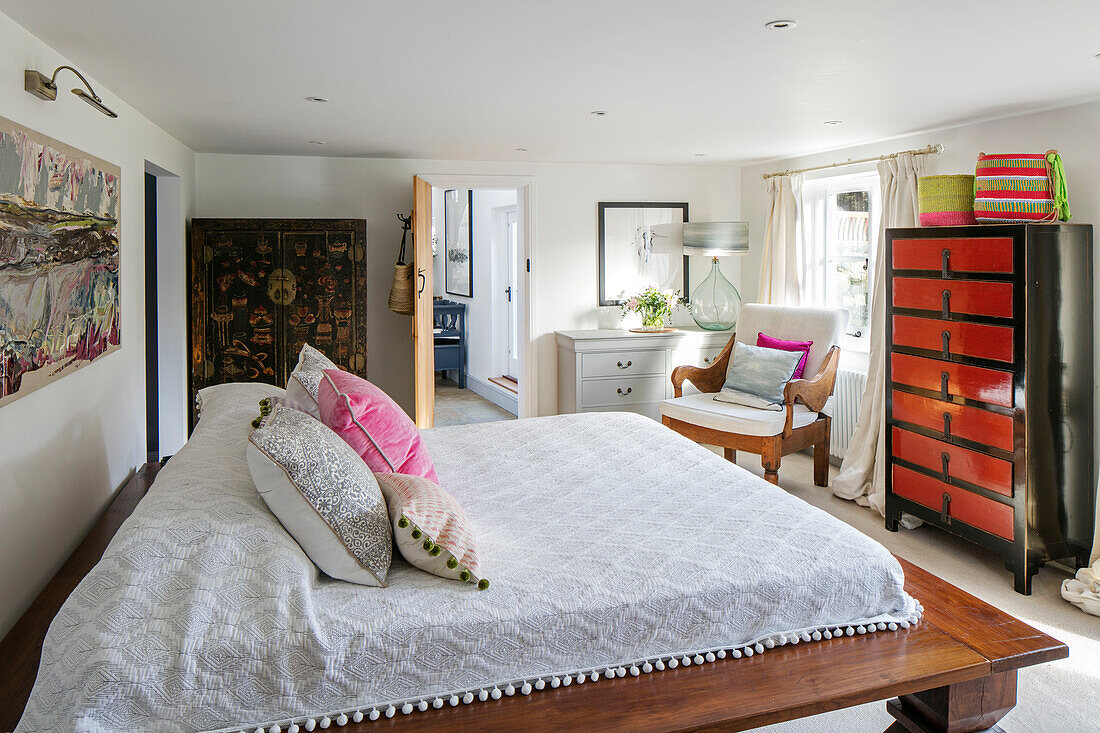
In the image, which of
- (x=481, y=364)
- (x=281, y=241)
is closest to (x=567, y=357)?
(x=281, y=241)

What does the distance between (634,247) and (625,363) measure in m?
1.06

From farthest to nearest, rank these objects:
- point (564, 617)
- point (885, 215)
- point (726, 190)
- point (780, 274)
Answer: point (726, 190) < point (780, 274) < point (885, 215) < point (564, 617)

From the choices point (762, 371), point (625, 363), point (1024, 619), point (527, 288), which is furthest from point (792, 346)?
point (1024, 619)

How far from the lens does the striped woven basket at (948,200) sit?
3805 millimetres

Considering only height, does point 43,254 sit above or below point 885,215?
below

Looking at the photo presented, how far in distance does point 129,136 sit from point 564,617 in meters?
3.33

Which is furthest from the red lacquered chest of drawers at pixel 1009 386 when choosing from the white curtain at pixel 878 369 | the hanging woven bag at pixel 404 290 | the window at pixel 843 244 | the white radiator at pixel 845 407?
the hanging woven bag at pixel 404 290

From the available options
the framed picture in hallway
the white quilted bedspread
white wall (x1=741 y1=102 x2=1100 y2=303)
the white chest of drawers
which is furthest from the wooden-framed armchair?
the framed picture in hallway

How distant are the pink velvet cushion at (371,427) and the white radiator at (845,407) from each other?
11.7ft

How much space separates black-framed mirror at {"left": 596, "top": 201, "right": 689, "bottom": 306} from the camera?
6367mm

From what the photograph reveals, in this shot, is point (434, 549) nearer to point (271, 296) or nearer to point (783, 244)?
point (271, 296)

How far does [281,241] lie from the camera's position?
5262mm

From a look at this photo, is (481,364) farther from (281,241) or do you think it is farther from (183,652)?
(183,652)

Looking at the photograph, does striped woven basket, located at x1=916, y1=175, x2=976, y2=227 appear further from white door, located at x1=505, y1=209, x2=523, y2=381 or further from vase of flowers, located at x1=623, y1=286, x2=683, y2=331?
white door, located at x1=505, y1=209, x2=523, y2=381
